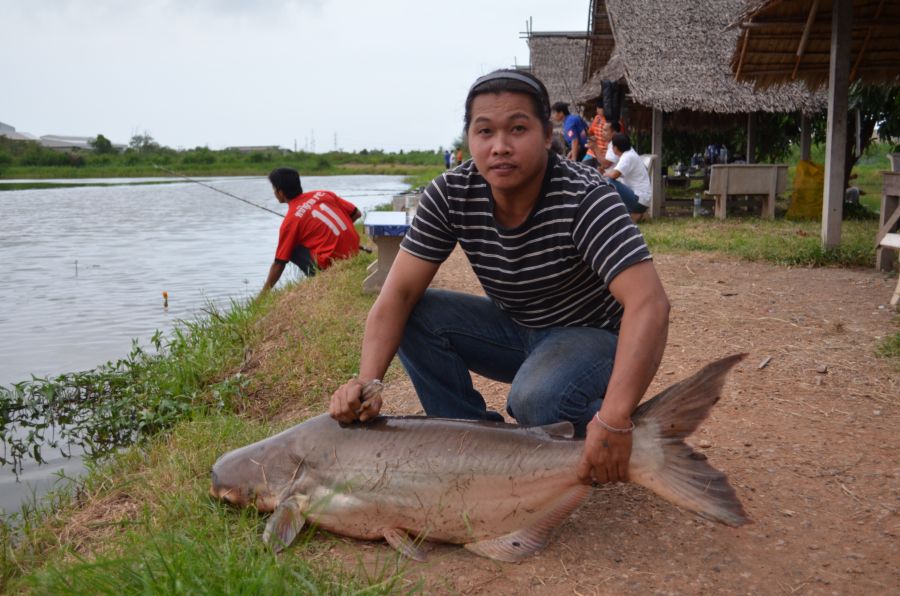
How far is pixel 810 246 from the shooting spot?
8.11 m

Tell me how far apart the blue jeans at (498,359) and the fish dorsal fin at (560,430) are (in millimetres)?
98

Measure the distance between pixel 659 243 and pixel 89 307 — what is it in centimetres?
646

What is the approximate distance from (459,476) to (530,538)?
0.91 ft

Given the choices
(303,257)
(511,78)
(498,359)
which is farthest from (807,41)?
(511,78)

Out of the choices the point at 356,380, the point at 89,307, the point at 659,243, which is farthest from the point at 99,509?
the point at 659,243

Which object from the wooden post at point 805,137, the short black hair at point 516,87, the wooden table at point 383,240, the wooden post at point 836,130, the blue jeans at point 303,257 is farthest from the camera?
the wooden post at point 805,137

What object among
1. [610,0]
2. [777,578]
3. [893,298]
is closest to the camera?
[777,578]

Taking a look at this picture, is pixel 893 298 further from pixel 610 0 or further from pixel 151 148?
pixel 151 148

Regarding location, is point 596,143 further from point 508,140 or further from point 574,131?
point 508,140

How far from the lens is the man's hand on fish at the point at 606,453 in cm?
223

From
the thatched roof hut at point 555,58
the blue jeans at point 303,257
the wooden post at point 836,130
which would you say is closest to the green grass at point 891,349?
the wooden post at point 836,130

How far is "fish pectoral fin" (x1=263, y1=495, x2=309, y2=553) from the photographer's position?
2518mm

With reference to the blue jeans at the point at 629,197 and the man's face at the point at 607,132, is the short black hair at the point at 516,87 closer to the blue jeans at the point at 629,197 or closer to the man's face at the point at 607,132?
the blue jeans at the point at 629,197

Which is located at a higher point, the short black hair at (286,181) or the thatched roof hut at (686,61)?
the thatched roof hut at (686,61)
